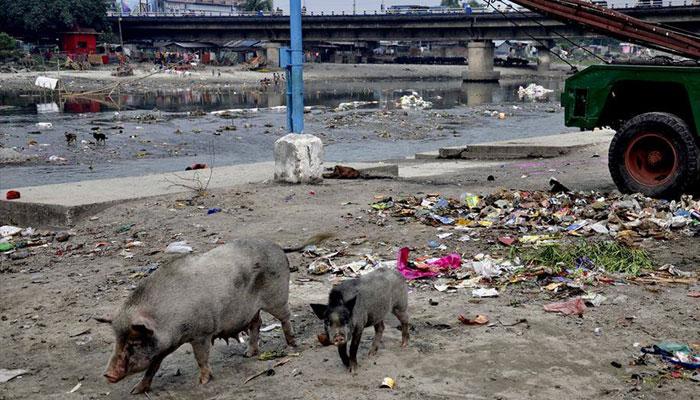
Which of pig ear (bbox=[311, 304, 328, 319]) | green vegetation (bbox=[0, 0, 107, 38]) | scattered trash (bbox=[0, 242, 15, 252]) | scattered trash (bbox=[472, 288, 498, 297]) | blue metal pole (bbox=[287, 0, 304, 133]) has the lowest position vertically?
scattered trash (bbox=[0, 242, 15, 252])

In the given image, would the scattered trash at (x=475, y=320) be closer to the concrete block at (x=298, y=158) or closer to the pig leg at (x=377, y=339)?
the pig leg at (x=377, y=339)

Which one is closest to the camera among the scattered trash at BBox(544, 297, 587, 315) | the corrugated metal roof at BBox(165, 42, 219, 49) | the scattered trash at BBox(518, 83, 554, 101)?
the scattered trash at BBox(544, 297, 587, 315)

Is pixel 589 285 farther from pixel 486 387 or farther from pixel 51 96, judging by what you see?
pixel 51 96

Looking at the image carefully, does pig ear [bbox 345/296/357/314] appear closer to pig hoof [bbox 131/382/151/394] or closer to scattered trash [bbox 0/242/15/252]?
pig hoof [bbox 131/382/151/394]

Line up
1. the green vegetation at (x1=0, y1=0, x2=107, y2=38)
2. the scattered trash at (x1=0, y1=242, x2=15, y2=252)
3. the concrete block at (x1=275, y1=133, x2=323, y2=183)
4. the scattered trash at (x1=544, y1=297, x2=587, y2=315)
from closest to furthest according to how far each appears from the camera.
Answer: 1. the scattered trash at (x1=544, y1=297, x2=587, y2=315)
2. the scattered trash at (x1=0, y1=242, x2=15, y2=252)
3. the concrete block at (x1=275, y1=133, x2=323, y2=183)
4. the green vegetation at (x1=0, y1=0, x2=107, y2=38)

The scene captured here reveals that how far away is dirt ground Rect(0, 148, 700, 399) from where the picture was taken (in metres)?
4.82

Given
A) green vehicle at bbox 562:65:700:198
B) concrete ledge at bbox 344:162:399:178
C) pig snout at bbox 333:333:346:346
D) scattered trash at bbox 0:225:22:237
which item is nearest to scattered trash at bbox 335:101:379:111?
concrete ledge at bbox 344:162:399:178

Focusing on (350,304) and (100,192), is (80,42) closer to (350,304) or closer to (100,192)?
(100,192)

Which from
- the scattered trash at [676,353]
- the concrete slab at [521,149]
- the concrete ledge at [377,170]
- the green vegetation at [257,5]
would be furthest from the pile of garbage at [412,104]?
the green vegetation at [257,5]

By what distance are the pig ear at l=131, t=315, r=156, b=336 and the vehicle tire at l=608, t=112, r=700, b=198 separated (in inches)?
298

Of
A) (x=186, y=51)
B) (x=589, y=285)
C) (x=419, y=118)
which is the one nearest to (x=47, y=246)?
(x=589, y=285)

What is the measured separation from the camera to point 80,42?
7519 centimetres

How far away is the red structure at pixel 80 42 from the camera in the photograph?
74606 mm

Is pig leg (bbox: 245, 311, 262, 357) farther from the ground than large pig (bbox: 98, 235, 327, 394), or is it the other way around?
large pig (bbox: 98, 235, 327, 394)
